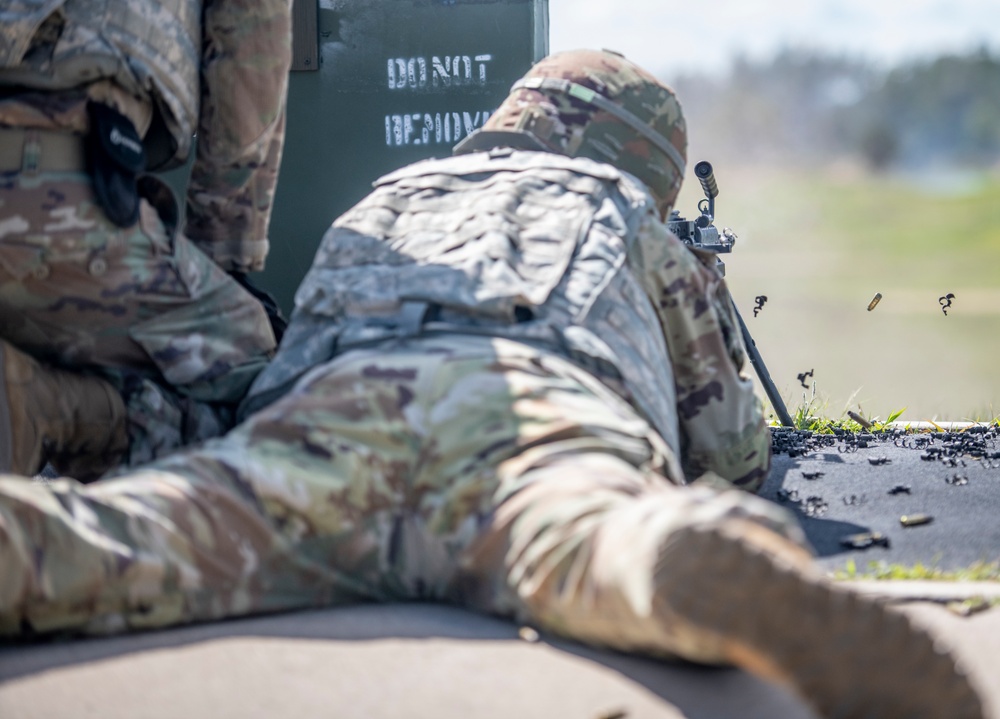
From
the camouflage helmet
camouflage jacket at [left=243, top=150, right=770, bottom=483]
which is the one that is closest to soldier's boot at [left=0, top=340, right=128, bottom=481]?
camouflage jacket at [left=243, top=150, right=770, bottom=483]

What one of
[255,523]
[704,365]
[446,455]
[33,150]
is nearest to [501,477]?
[446,455]

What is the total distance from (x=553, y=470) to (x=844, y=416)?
10.8 feet

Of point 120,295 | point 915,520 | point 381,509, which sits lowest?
point 915,520

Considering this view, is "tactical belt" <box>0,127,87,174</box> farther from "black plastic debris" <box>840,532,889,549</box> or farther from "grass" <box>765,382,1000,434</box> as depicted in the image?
"grass" <box>765,382,1000,434</box>

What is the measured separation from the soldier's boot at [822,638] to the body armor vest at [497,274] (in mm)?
969

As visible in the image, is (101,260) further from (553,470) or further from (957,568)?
(957,568)

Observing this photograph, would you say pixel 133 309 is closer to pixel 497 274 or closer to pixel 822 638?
pixel 497 274

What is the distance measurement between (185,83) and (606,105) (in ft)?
3.58

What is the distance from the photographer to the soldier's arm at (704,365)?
2926 mm

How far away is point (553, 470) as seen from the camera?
207cm

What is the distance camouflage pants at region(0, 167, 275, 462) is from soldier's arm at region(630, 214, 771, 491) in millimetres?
1071

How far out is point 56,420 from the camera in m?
2.96

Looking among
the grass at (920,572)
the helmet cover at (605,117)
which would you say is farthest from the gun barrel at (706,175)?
the grass at (920,572)

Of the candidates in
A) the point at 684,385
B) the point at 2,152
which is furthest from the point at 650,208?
the point at 2,152
